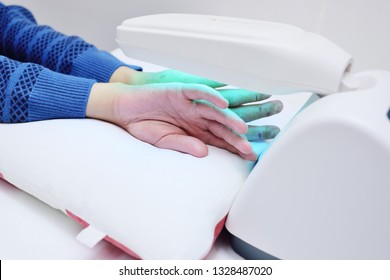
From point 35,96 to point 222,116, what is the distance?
304mm

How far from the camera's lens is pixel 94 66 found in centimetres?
76

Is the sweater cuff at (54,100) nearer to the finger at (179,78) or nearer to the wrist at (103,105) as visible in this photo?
the wrist at (103,105)

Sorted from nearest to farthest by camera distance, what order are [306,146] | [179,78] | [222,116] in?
[306,146] → [222,116] → [179,78]

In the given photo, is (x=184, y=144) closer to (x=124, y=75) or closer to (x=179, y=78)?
(x=179, y=78)

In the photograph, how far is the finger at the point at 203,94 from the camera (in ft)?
1.66

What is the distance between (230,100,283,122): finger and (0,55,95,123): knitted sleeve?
0.25m

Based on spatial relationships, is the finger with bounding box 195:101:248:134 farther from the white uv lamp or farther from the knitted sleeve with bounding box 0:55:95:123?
the knitted sleeve with bounding box 0:55:95:123

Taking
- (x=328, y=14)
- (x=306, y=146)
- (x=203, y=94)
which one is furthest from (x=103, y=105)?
(x=328, y=14)

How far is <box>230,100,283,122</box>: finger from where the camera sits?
570mm

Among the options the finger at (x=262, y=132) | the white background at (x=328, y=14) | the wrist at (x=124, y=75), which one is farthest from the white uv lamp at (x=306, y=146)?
the white background at (x=328, y=14)

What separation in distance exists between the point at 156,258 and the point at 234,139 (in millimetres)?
201

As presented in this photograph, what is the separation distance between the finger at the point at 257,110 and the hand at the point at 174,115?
4 cm

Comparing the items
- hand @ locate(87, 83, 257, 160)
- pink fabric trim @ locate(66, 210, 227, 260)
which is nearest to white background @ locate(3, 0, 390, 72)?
hand @ locate(87, 83, 257, 160)

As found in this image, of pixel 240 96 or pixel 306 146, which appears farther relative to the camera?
pixel 240 96
